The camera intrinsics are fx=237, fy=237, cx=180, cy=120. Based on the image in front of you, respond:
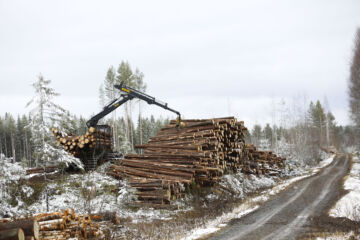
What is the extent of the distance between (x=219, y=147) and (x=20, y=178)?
10822mm

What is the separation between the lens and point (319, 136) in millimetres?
54969

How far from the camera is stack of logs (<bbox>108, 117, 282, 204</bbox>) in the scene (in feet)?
40.3

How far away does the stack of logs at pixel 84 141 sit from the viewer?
667 inches

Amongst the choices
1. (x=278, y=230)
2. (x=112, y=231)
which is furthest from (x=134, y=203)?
(x=278, y=230)

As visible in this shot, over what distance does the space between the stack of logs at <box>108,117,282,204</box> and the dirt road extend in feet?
11.4

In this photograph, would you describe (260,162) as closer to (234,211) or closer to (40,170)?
(234,211)

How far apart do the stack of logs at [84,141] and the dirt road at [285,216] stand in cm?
1140

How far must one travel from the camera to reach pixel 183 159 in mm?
14031

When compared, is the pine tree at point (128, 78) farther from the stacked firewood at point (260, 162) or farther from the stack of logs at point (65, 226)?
the stack of logs at point (65, 226)

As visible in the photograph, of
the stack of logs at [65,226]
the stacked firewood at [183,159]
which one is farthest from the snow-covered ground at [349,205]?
the stack of logs at [65,226]

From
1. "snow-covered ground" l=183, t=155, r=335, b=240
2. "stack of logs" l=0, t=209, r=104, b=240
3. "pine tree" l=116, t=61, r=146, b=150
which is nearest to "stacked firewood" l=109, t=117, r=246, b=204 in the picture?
"snow-covered ground" l=183, t=155, r=335, b=240

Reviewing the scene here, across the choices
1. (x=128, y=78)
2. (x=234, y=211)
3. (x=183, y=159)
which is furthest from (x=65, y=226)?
(x=128, y=78)

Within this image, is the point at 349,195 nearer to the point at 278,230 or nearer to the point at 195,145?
the point at 278,230

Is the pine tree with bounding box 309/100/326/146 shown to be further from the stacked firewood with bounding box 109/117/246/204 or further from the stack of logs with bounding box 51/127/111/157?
the stack of logs with bounding box 51/127/111/157
